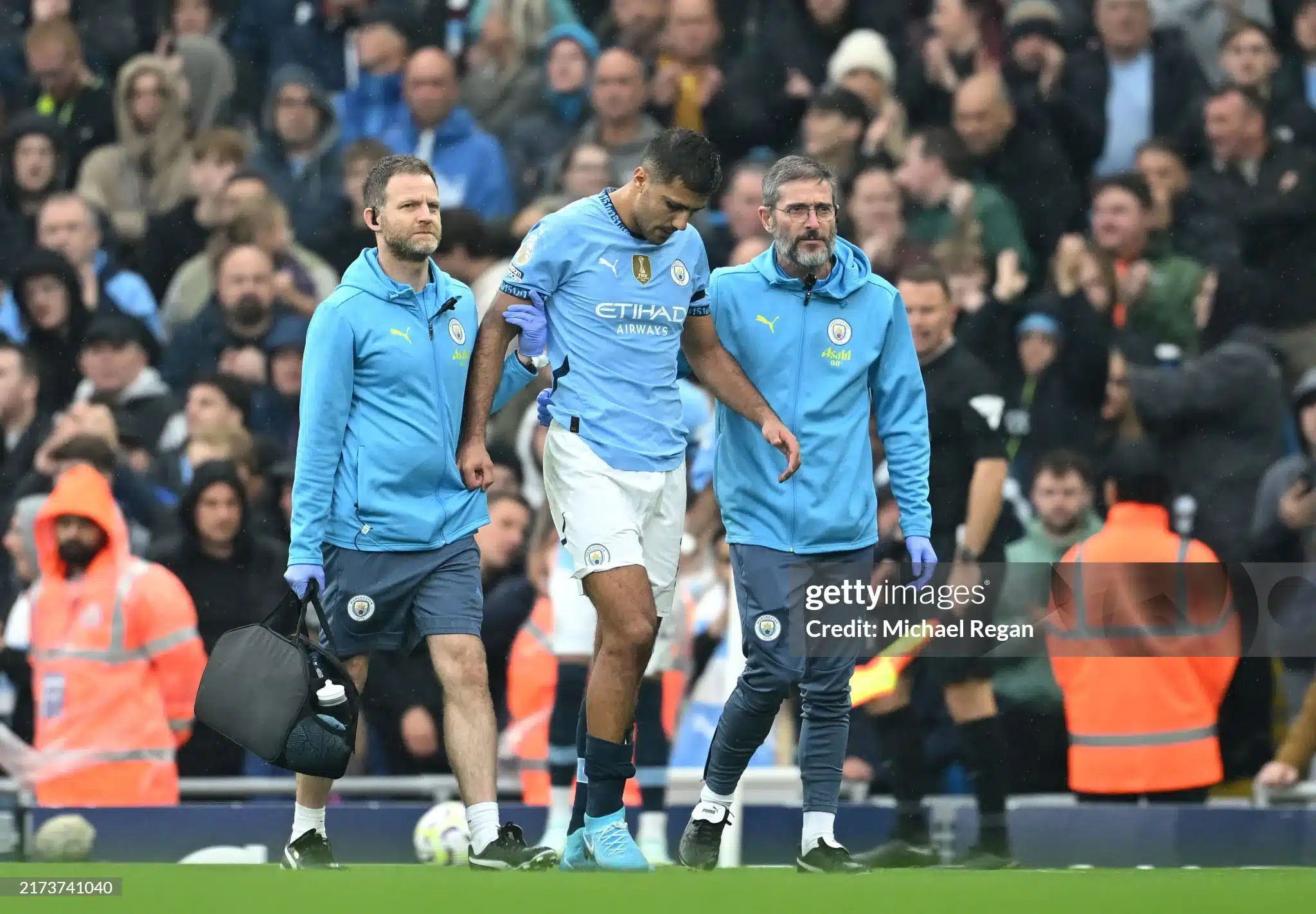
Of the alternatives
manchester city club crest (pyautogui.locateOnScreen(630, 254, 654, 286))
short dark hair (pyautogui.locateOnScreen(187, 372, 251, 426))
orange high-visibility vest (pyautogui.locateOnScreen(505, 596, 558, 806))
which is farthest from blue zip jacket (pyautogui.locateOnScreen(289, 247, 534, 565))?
short dark hair (pyautogui.locateOnScreen(187, 372, 251, 426))

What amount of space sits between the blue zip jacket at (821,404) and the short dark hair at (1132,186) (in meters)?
4.47

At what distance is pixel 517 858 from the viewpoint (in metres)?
7.38

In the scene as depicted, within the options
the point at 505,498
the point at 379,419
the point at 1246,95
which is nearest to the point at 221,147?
the point at 505,498

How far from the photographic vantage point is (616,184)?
12875 millimetres

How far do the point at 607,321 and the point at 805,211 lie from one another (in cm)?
81

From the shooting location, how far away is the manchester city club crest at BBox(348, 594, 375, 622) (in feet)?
25.0

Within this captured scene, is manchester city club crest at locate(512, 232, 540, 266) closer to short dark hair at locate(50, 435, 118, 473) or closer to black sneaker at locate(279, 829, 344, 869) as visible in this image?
black sneaker at locate(279, 829, 344, 869)

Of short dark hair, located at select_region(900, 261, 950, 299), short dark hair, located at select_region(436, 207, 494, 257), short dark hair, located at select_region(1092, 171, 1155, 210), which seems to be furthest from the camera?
short dark hair, located at select_region(436, 207, 494, 257)

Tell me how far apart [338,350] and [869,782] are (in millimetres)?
3621

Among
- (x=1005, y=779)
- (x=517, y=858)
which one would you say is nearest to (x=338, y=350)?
(x=517, y=858)

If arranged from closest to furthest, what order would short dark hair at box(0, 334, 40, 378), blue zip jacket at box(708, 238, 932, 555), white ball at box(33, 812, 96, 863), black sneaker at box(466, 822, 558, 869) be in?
1. black sneaker at box(466, 822, 558, 869)
2. blue zip jacket at box(708, 238, 932, 555)
3. white ball at box(33, 812, 96, 863)
4. short dark hair at box(0, 334, 40, 378)

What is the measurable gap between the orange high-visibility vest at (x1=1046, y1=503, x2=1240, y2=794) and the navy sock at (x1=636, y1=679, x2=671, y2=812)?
5.65 ft

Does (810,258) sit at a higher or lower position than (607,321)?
higher

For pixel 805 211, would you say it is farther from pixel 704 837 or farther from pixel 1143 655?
pixel 1143 655
